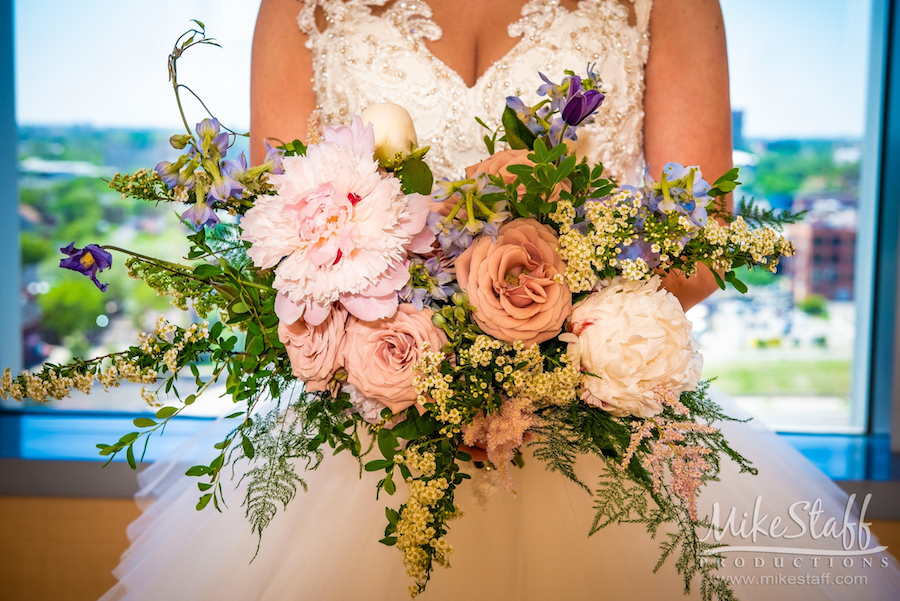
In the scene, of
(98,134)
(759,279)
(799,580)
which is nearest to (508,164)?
(799,580)

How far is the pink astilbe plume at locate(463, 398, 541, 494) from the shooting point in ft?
2.06

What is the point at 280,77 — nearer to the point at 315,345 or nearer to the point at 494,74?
the point at 494,74

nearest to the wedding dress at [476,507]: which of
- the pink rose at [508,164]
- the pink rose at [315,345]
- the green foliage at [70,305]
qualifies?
the pink rose at [508,164]

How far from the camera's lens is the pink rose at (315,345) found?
626 mm

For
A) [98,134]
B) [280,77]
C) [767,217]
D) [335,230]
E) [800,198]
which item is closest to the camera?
[335,230]

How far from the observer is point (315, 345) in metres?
0.63

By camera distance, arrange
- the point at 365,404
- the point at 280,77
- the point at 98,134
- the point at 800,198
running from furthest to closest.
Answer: the point at 98,134 → the point at 800,198 → the point at 280,77 → the point at 365,404

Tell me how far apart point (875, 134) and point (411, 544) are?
2.08m

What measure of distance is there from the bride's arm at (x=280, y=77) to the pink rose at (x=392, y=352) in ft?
2.37

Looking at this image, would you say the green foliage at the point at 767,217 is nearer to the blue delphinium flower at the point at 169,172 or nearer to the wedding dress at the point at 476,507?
the wedding dress at the point at 476,507

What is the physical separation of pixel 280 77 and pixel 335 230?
80 cm

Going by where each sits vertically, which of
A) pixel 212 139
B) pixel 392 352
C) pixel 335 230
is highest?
pixel 212 139

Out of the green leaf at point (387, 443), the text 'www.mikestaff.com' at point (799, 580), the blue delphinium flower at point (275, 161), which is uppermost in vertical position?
Result: the blue delphinium flower at point (275, 161)

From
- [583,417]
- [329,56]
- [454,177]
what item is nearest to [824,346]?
[454,177]
